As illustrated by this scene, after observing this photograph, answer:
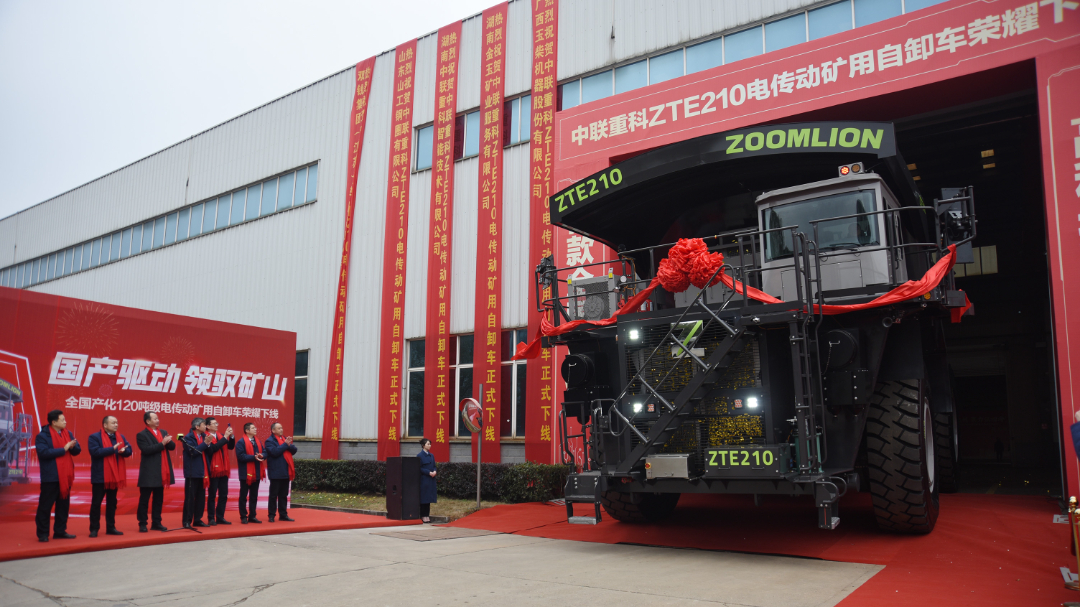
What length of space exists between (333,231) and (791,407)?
16.5 m

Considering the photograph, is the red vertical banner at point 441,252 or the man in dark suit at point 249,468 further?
the red vertical banner at point 441,252

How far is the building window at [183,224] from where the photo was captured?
22.5 metres

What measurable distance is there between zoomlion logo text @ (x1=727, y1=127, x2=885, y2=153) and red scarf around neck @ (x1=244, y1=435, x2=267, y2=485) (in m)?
8.78

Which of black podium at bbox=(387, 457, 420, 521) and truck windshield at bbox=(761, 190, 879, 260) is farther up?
truck windshield at bbox=(761, 190, 879, 260)

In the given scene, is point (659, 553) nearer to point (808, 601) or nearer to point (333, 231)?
point (808, 601)

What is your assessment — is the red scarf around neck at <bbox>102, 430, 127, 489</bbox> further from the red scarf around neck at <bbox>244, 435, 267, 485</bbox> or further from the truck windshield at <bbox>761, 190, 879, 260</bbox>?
the truck windshield at <bbox>761, 190, 879, 260</bbox>

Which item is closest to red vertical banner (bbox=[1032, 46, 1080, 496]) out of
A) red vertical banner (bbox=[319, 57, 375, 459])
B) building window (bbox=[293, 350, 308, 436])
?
red vertical banner (bbox=[319, 57, 375, 459])

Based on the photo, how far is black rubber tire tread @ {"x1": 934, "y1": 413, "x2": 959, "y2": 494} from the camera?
37.5ft

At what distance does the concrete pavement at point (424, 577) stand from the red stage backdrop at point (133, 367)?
134 inches

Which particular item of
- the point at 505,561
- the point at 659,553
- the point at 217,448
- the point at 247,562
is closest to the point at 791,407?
the point at 659,553

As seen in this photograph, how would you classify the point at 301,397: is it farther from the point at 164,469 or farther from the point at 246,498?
the point at 164,469

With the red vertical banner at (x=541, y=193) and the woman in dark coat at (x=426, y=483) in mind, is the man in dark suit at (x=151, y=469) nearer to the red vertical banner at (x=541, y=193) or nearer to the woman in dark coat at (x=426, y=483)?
the woman in dark coat at (x=426, y=483)

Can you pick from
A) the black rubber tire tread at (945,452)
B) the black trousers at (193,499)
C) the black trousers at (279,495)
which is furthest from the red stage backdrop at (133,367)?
the black rubber tire tread at (945,452)

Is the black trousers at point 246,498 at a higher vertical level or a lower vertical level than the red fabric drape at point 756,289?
lower
